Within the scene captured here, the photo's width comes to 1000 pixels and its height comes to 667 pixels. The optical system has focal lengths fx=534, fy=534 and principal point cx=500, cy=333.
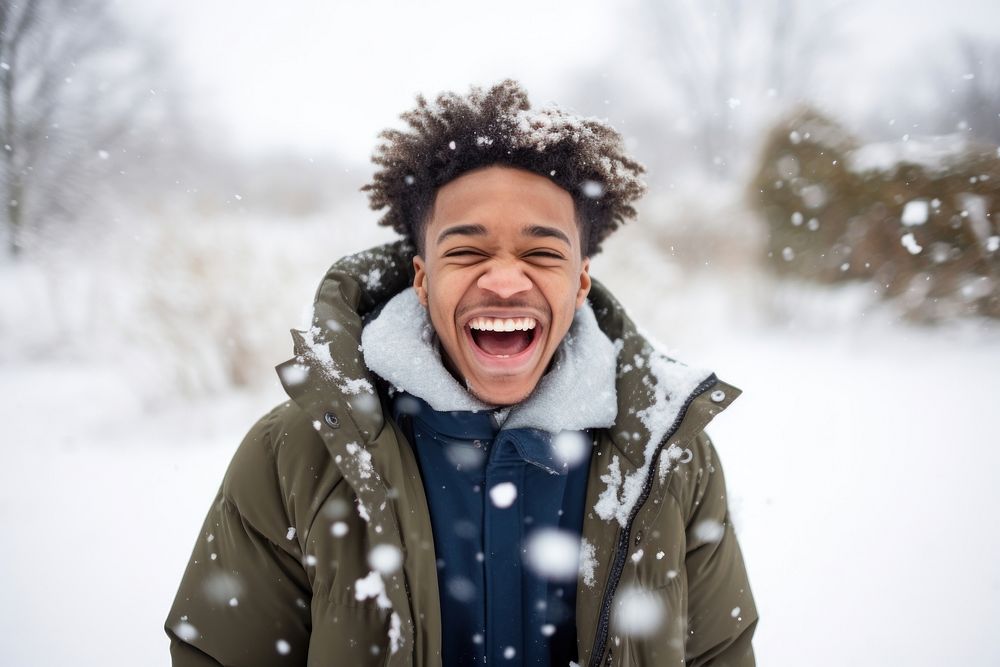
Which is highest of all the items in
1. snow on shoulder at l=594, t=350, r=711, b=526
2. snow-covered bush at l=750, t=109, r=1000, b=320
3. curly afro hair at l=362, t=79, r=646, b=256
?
snow-covered bush at l=750, t=109, r=1000, b=320

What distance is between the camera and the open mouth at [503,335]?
57.6 inches

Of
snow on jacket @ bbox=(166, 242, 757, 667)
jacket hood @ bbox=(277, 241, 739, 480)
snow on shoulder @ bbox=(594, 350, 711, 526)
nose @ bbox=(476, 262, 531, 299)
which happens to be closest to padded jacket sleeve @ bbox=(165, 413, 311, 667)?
snow on jacket @ bbox=(166, 242, 757, 667)

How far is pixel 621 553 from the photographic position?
4.49 ft

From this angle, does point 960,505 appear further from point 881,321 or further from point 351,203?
point 351,203

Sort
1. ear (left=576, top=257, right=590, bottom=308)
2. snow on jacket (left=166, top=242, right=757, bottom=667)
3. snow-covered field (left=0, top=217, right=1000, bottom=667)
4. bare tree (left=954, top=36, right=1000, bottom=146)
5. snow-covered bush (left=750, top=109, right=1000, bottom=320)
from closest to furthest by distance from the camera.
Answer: snow on jacket (left=166, top=242, right=757, bottom=667) < ear (left=576, top=257, right=590, bottom=308) < snow-covered field (left=0, top=217, right=1000, bottom=667) < snow-covered bush (left=750, top=109, right=1000, bottom=320) < bare tree (left=954, top=36, right=1000, bottom=146)

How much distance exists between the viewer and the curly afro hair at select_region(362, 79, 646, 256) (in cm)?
152

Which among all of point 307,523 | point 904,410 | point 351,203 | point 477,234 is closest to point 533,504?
point 307,523

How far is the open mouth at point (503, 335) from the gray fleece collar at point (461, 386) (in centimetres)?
12

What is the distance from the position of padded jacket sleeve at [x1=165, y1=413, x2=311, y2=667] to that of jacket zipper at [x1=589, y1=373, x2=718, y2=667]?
0.78 m

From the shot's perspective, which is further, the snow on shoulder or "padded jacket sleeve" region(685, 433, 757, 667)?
"padded jacket sleeve" region(685, 433, 757, 667)

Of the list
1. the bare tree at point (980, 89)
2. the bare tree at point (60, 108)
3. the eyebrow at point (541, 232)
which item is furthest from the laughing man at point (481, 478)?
the bare tree at point (980, 89)

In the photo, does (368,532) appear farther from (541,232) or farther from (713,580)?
(713,580)

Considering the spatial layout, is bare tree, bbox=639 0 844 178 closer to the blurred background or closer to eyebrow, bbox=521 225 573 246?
the blurred background

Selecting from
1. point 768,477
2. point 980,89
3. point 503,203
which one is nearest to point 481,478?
point 503,203
